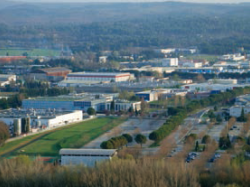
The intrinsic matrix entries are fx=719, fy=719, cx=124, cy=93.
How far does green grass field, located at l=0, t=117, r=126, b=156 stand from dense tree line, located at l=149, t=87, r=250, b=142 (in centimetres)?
105

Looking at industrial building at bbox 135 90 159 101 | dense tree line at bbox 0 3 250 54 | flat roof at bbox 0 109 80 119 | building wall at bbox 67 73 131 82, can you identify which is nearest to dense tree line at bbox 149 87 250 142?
industrial building at bbox 135 90 159 101

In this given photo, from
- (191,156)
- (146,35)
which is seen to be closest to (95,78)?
(191,156)

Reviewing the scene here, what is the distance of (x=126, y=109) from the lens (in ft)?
47.6

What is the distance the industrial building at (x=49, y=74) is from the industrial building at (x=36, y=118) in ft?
26.7

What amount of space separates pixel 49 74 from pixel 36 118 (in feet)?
31.3

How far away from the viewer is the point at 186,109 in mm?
13508

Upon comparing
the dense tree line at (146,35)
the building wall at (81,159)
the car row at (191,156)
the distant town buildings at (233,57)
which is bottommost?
the distant town buildings at (233,57)

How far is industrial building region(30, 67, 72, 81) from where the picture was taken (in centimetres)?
2153

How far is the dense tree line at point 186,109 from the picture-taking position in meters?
10.7

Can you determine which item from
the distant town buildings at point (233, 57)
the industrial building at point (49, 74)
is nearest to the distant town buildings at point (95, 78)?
the industrial building at point (49, 74)

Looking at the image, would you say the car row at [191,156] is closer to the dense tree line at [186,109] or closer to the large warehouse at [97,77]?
the dense tree line at [186,109]

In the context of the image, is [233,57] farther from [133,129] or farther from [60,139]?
[60,139]

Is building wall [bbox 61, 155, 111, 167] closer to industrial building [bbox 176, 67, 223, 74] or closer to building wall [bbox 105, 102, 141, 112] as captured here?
building wall [bbox 105, 102, 141, 112]

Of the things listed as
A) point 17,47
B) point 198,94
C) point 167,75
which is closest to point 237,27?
point 17,47
